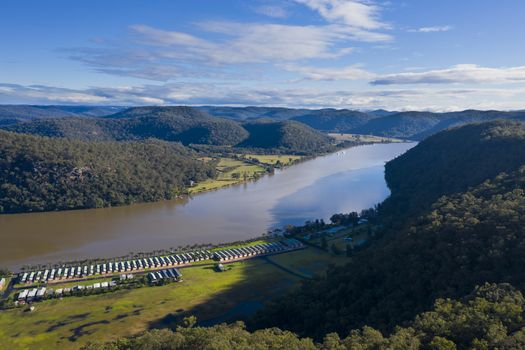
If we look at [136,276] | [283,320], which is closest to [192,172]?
[136,276]

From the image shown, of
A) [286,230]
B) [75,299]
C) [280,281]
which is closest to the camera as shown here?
[75,299]

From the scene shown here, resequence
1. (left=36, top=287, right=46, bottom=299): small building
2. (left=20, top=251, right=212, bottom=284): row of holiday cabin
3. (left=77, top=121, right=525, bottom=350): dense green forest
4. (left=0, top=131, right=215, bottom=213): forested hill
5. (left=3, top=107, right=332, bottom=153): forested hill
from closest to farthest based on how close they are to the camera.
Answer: (left=77, top=121, right=525, bottom=350): dense green forest → (left=36, top=287, right=46, bottom=299): small building → (left=20, top=251, right=212, bottom=284): row of holiday cabin → (left=0, top=131, right=215, bottom=213): forested hill → (left=3, top=107, right=332, bottom=153): forested hill

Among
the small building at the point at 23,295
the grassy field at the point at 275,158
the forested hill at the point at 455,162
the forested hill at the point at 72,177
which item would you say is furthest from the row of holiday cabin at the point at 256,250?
the grassy field at the point at 275,158

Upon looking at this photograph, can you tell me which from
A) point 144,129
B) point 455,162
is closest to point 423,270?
point 455,162

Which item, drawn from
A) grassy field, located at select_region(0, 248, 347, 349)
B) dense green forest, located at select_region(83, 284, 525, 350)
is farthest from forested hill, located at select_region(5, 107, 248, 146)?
dense green forest, located at select_region(83, 284, 525, 350)

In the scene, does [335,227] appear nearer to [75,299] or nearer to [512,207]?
[512,207]

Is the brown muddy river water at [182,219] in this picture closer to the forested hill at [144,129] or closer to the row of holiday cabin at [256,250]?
the row of holiday cabin at [256,250]

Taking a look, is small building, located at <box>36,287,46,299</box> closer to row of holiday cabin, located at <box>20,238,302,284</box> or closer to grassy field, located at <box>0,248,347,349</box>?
grassy field, located at <box>0,248,347,349</box>
